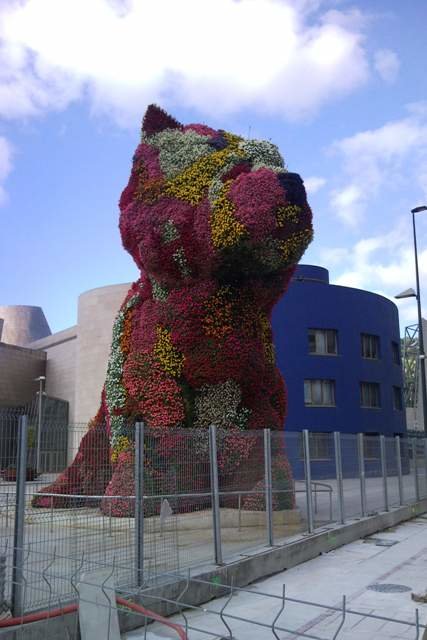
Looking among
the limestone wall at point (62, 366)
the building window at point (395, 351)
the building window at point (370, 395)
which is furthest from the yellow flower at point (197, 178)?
the limestone wall at point (62, 366)

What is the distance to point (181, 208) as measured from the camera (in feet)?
37.9

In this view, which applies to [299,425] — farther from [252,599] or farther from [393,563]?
[252,599]

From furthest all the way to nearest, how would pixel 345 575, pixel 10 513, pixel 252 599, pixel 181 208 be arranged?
pixel 181 208
pixel 345 575
pixel 252 599
pixel 10 513

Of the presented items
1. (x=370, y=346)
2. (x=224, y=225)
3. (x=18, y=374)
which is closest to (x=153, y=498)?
(x=224, y=225)

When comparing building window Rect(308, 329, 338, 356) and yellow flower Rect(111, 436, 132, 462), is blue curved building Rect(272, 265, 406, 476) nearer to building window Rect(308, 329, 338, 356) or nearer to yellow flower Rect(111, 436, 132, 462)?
building window Rect(308, 329, 338, 356)

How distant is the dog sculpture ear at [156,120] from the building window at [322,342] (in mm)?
20066

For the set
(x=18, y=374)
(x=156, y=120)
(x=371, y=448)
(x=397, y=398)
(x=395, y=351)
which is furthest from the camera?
(x=18, y=374)

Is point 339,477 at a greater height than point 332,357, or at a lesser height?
lesser

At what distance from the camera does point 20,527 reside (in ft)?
19.5

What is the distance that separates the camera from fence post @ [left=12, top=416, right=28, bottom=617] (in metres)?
5.75

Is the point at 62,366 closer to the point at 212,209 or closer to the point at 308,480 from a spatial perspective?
the point at 212,209

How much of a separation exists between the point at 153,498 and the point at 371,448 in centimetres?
825

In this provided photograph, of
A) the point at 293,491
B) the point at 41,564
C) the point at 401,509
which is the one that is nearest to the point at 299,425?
the point at 401,509

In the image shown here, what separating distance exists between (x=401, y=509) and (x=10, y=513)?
458 inches
